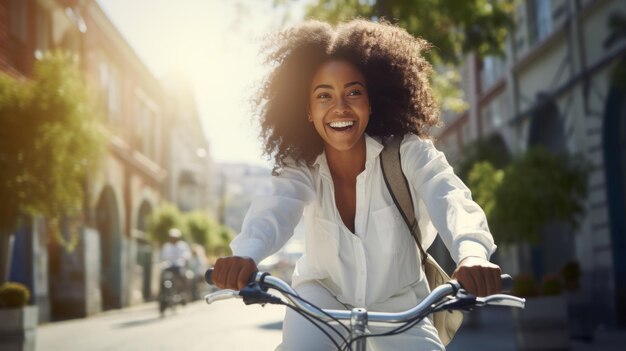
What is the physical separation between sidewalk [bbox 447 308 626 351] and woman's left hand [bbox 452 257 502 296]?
28.6ft

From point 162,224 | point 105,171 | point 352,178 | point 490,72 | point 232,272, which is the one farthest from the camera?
point 162,224

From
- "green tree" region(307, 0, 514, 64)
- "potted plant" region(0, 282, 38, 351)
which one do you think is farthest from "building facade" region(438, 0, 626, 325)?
"potted plant" region(0, 282, 38, 351)

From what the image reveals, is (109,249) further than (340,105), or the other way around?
(109,249)

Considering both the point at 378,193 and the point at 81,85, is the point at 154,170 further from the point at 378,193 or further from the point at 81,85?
the point at 378,193

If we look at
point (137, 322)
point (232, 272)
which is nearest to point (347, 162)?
point (232, 272)

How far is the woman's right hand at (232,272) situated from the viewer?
2621 millimetres

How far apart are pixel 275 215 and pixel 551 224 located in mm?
18905

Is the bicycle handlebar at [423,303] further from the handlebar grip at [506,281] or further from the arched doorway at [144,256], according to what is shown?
the arched doorway at [144,256]

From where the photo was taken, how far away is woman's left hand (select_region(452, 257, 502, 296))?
2416 millimetres

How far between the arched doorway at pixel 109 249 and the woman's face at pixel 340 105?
2293 centimetres

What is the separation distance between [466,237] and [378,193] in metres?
0.55

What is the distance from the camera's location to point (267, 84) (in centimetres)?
367

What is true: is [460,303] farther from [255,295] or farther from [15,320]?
[15,320]

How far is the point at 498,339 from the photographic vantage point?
42.2ft
